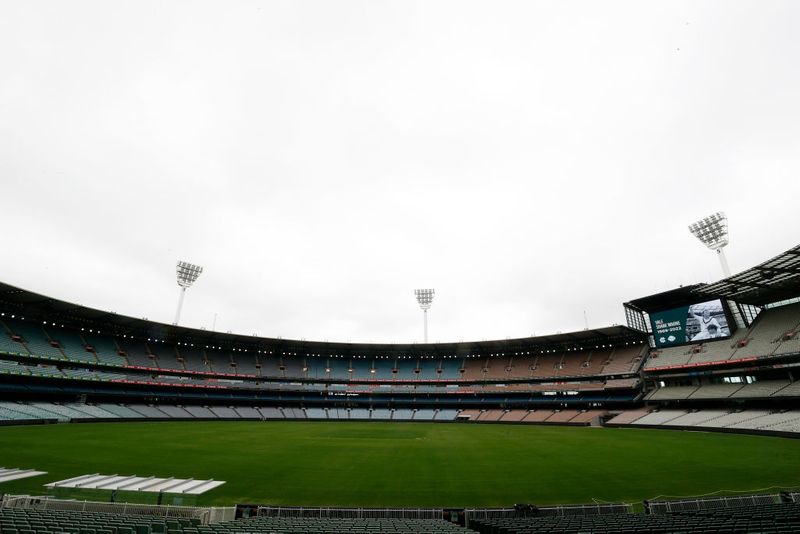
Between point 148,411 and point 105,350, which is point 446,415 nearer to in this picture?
point 148,411

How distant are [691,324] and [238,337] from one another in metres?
77.8

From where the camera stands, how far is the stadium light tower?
52.1 metres

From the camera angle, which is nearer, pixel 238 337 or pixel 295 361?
pixel 238 337

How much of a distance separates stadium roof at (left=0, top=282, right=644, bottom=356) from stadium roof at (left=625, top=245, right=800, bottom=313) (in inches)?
265

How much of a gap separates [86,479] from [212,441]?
18.9 meters

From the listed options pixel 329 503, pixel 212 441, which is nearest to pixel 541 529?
pixel 329 503

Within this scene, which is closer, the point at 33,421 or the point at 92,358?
the point at 33,421

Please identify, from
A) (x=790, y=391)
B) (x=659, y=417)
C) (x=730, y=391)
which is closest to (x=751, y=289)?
(x=790, y=391)

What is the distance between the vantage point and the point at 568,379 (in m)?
66.0

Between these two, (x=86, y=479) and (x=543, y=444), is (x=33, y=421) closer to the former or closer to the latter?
(x=86, y=479)

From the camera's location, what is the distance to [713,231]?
5262 cm

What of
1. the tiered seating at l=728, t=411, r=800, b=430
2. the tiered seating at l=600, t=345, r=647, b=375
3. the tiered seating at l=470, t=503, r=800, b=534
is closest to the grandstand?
the tiered seating at l=728, t=411, r=800, b=430

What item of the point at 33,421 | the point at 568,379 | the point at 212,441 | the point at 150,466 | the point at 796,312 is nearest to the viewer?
the point at 150,466

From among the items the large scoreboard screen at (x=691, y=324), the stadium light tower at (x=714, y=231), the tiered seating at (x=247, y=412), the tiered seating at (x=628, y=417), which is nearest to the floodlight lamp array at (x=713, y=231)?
the stadium light tower at (x=714, y=231)
